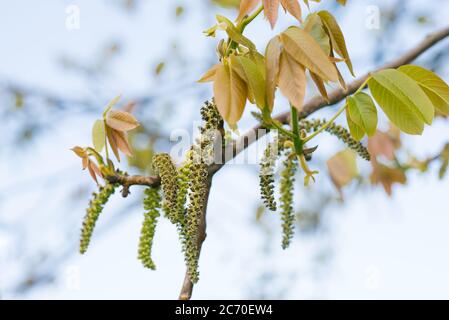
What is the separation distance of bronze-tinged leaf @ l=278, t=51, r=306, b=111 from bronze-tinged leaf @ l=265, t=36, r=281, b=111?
0.01m

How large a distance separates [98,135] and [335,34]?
1.87 feet

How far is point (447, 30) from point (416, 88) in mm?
1086

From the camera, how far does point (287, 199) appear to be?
1464 mm

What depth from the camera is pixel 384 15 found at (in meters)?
3.70

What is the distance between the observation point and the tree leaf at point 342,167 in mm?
2186

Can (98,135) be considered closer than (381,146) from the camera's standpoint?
Yes

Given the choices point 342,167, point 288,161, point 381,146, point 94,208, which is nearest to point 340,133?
point 288,161

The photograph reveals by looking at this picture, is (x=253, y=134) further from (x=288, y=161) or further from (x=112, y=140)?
(x=112, y=140)

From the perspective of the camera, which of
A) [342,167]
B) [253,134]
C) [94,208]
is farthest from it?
[342,167]

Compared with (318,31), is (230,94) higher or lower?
lower

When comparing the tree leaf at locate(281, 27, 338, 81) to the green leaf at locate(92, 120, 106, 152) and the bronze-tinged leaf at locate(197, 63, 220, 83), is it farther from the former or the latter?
the green leaf at locate(92, 120, 106, 152)

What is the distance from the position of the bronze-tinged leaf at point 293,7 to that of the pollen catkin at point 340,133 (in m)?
0.45

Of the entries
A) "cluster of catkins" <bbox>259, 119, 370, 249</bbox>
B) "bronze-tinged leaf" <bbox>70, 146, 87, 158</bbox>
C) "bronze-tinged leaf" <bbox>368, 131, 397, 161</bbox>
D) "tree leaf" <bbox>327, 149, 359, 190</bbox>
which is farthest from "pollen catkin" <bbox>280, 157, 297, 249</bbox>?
"bronze-tinged leaf" <bbox>368, 131, 397, 161</bbox>
